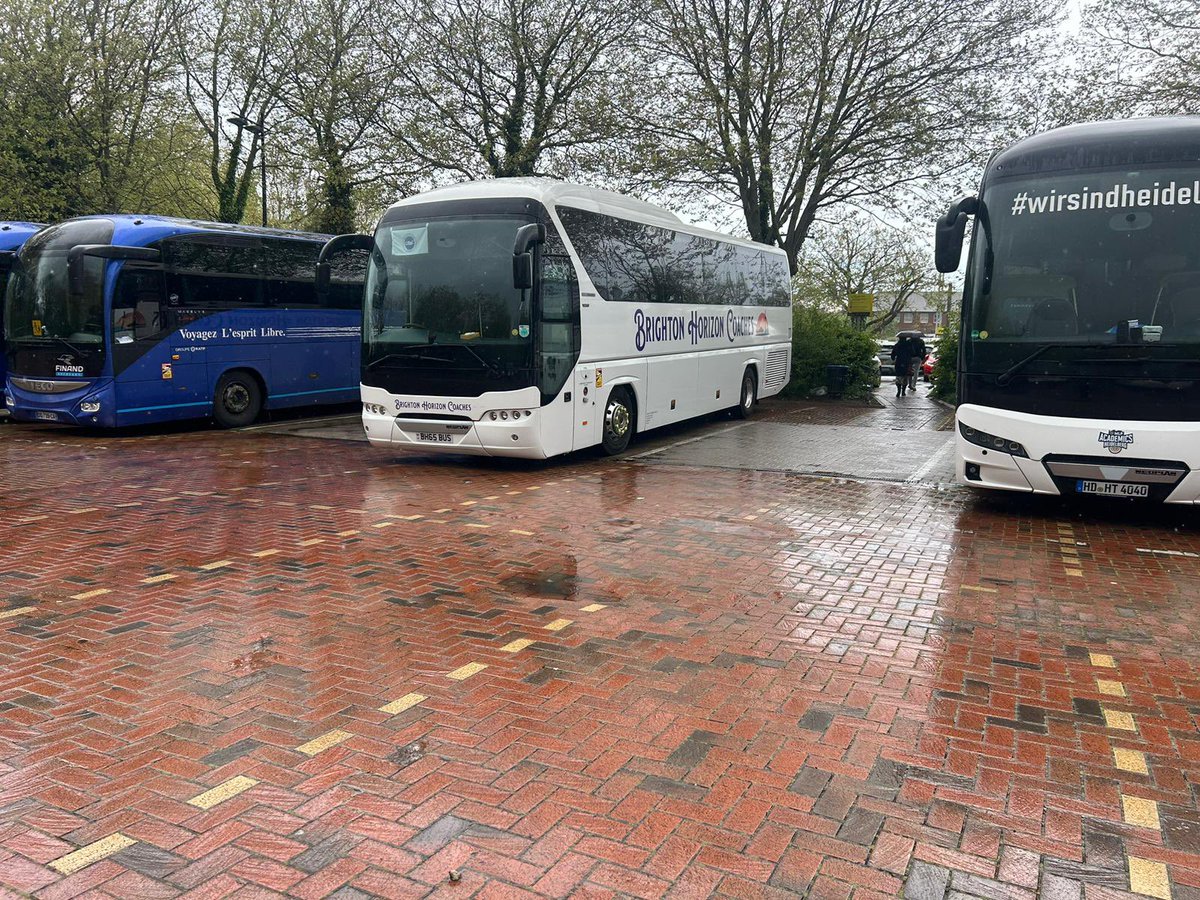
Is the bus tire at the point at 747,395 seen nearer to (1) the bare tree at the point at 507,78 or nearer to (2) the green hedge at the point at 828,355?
(2) the green hedge at the point at 828,355

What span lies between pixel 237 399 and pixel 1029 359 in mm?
12886

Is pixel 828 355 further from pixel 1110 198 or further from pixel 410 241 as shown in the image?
pixel 1110 198

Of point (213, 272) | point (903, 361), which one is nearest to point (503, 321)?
point (213, 272)

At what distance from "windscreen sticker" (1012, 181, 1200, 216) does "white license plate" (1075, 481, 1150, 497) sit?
2397mm

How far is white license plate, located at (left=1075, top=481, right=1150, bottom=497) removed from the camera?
26.3 feet

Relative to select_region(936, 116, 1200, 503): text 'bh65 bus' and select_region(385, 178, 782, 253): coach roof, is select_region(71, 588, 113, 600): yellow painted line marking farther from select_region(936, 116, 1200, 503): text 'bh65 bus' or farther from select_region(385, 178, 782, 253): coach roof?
select_region(936, 116, 1200, 503): text 'bh65 bus'

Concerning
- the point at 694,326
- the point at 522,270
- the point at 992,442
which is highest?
the point at 522,270

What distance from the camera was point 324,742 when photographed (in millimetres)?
3840

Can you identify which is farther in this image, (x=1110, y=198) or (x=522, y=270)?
(x=522, y=270)

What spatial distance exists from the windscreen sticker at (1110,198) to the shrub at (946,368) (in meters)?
14.0

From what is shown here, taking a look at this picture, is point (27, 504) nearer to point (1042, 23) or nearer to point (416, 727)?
point (416, 727)

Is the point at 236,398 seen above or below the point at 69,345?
below

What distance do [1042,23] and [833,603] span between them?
65.5 feet

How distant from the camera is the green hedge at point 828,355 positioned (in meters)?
23.5
